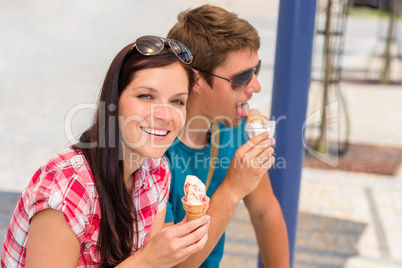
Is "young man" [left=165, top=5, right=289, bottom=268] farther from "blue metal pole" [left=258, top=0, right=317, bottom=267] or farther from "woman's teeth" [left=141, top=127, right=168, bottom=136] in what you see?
"woman's teeth" [left=141, top=127, right=168, bottom=136]

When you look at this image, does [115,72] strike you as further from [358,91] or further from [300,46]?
[358,91]

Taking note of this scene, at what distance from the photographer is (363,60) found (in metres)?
16.8

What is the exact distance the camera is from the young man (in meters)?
2.24

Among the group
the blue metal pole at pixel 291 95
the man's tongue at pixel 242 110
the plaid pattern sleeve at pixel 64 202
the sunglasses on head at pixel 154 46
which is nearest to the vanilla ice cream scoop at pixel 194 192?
the plaid pattern sleeve at pixel 64 202

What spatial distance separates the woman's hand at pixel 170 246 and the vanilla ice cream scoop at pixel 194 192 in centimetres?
16

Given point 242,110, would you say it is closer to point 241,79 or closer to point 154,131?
point 241,79

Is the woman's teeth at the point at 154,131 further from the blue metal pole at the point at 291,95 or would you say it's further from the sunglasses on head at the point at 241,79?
the blue metal pole at the point at 291,95

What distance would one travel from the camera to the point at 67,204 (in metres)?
1.49

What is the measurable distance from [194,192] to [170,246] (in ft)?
0.95

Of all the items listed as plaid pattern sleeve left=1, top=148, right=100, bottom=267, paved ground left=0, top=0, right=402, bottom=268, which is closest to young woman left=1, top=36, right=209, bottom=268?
plaid pattern sleeve left=1, top=148, right=100, bottom=267

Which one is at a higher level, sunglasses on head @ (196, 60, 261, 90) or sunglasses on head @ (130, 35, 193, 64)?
sunglasses on head @ (130, 35, 193, 64)

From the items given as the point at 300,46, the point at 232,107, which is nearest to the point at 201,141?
the point at 232,107

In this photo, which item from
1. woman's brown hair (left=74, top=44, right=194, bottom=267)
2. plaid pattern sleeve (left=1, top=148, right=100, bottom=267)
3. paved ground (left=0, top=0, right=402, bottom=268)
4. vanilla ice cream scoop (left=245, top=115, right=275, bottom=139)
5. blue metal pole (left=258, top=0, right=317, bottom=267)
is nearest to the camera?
plaid pattern sleeve (left=1, top=148, right=100, bottom=267)

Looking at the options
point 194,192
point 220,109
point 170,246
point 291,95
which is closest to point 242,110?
point 220,109
